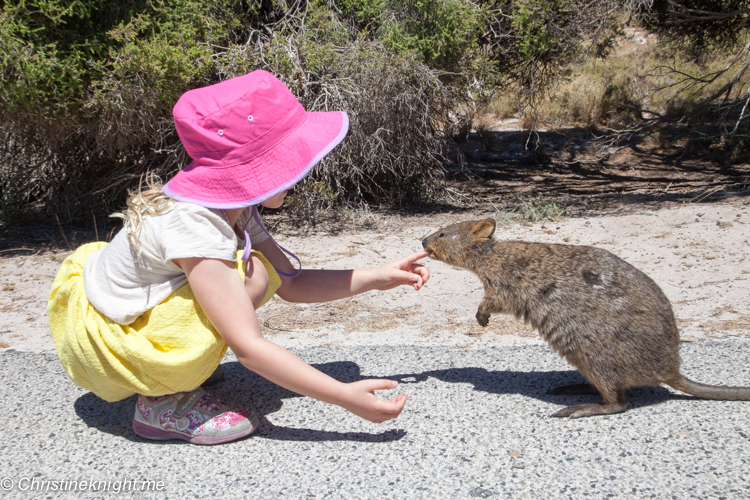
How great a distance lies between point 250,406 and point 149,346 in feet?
2.65

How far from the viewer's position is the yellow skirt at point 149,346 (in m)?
2.54

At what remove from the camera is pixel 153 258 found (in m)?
2.51

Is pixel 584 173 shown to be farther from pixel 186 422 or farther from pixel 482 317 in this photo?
pixel 186 422

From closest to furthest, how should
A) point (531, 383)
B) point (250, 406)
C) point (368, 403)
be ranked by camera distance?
point (368, 403)
point (250, 406)
point (531, 383)

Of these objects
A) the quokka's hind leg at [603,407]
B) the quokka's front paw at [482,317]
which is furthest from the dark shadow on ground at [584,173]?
the quokka's hind leg at [603,407]

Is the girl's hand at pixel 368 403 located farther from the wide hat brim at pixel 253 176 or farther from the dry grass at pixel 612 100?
the dry grass at pixel 612 100

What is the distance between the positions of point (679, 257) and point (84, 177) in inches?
307

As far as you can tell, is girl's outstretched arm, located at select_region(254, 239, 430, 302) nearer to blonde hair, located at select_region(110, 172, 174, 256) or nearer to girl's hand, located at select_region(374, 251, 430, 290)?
girl's hand, located at select_region(374, 251, 430, 290)

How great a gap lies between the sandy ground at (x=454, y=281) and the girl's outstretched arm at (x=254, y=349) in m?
1.82

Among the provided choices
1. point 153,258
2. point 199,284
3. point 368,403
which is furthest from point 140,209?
point 368,403

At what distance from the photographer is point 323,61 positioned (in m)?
7.39

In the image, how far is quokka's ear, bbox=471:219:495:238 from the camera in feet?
12.8

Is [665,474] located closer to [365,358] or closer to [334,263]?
[365,358]

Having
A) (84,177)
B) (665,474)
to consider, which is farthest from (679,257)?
(84,177)
